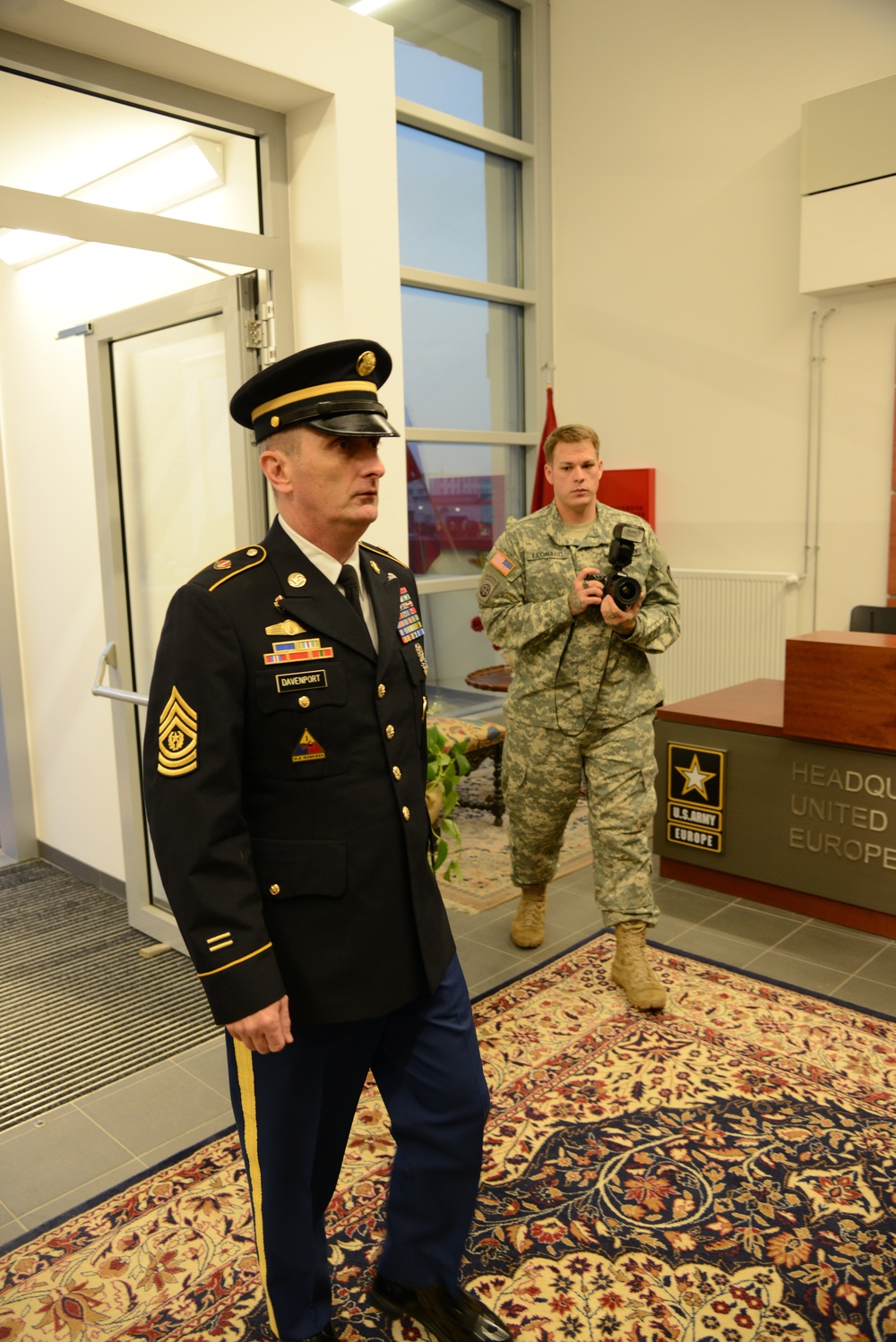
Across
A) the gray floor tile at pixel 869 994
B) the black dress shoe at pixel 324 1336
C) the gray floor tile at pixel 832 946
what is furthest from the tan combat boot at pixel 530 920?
the black dress shoe at pixel 324 1336

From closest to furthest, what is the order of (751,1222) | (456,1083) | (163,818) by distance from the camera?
(163,818), (456,1083), (751,1222)

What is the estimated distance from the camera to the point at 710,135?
17.9 feet

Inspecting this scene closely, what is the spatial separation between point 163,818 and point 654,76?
18.7 feet

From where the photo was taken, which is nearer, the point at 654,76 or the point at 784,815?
the point at 784,815

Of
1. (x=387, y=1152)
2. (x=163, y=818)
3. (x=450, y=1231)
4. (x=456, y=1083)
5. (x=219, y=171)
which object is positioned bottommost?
(x=387, y=1152)

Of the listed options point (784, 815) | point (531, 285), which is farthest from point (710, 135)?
point (784, 815)

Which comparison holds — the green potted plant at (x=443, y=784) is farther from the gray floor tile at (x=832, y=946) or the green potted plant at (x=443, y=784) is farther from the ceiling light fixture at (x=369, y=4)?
the ceiling light fixture at (x=369, y=4)

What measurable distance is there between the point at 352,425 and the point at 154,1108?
1943 mm

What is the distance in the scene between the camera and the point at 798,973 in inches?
129

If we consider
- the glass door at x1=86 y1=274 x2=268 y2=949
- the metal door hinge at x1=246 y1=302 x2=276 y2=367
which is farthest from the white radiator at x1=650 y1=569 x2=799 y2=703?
the metal door hinge at x1=246 y1=302 x2=276 y2=367

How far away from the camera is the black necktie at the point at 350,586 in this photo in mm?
1649

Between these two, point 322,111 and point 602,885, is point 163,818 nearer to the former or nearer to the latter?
point 602,885

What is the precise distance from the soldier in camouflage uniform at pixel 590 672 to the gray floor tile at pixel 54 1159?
58.7 inches

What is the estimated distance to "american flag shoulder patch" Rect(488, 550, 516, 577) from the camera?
3176 mm
